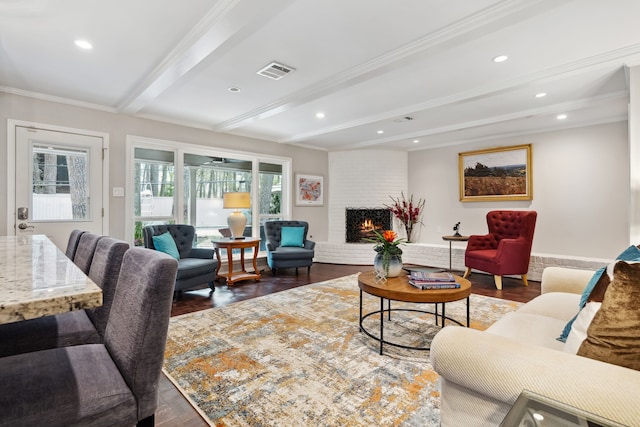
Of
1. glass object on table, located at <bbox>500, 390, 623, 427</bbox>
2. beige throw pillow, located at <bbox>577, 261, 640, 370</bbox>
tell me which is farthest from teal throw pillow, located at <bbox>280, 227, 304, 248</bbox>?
glass object on table, located at <bbox>500, 390, 623, 427</bbox>

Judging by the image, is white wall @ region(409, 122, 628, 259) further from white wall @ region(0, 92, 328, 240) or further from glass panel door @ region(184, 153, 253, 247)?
white wall @ region(0, 92, 328, 240)

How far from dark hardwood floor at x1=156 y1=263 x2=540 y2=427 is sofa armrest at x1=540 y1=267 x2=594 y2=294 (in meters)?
1.55

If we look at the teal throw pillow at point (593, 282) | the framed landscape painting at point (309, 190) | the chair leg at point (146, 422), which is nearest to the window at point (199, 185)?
the framed landscape painting at point (309, 190)

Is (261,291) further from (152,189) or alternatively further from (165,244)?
(152,189)

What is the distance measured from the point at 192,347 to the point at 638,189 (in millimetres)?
3710

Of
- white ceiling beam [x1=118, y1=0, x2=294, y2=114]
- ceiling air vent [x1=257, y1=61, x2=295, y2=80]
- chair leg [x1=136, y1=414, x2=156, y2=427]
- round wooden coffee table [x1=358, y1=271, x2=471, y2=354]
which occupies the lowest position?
chair leg [x1=136, y1=414, x2=156, y2=427]

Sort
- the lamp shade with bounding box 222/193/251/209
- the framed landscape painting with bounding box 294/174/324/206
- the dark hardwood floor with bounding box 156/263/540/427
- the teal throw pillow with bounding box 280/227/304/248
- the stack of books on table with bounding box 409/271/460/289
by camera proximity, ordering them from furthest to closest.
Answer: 1. the framed landscape painting with bounding box 294/174/324/206
2. the teal throw pillow with bounding box 280/227/304/248
3. the lamp shade with bounding box 222/193/251/209
4. the stack of books on table with bounding box 409/271/460/289
5. the dark hardwood floor with bounding box 156/263/540/427

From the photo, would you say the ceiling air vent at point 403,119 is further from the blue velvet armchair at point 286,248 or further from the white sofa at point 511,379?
the white sofa at point 511,379

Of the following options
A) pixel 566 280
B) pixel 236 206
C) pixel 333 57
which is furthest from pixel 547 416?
pixel 236 206

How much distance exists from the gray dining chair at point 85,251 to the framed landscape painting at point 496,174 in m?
5.62

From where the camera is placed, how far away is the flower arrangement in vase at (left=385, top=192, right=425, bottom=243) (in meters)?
6.41

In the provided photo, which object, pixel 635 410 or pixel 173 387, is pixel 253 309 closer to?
pixel 173 387

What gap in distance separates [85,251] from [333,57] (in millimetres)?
2341

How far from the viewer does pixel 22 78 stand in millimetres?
3240
